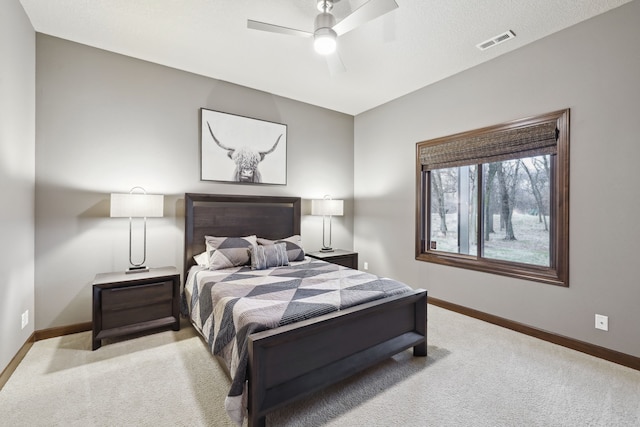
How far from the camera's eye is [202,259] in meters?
3.27

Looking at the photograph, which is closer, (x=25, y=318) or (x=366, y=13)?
(x=366, y=13)

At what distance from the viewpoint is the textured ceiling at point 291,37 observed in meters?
2.37

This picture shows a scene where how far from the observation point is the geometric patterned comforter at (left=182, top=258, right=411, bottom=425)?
5.67 feet

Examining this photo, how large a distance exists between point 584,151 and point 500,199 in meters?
0.88

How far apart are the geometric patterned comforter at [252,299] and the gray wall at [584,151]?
4.88ft

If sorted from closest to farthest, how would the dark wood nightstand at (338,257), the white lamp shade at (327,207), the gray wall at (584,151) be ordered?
the gray wall at (584,151) → the dark wood nightstand at (338,257) → the white lamp shade at (327,207)

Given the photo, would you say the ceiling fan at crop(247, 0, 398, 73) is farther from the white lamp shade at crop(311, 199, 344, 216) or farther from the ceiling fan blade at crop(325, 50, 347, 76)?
the white lamp shade at crop(311, 199, 344, 216)

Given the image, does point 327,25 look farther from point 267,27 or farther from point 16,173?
point 16,173

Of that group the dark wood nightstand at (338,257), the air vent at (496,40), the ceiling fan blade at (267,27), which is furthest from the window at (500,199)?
the ceiling fan blade at (267,27)

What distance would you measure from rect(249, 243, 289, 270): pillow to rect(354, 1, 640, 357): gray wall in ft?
6.88

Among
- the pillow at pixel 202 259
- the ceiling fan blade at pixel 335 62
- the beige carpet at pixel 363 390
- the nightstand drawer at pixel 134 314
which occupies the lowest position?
the beige carpet at pixel 363 390

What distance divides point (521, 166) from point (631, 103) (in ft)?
3.07

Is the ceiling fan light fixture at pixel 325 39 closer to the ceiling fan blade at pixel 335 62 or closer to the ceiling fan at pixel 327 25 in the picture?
the ceiling fan at pixel 327 25

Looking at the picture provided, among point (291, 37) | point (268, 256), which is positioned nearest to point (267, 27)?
point (291, 37)
